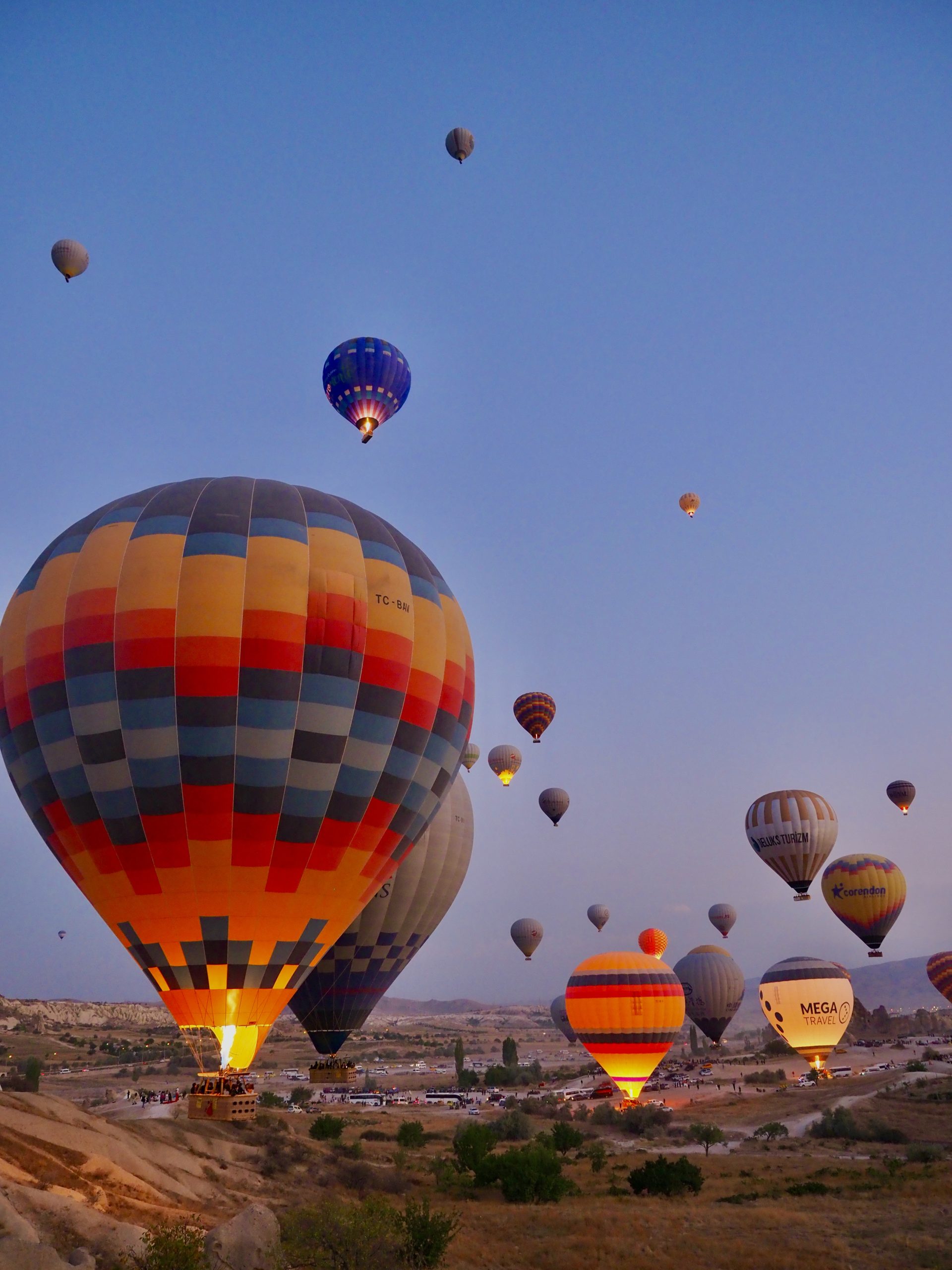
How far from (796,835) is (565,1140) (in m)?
18.8

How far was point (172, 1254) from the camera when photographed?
40.2 feet

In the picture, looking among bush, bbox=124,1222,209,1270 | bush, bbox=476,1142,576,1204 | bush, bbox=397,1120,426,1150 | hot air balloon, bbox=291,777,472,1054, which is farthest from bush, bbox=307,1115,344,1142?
bush, bbox=124,1222,209,1270

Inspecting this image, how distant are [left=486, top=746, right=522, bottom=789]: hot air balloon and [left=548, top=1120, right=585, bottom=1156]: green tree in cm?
2081

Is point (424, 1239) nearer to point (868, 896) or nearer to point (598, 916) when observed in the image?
point (868, 896)

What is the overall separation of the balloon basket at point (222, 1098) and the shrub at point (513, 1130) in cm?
2154

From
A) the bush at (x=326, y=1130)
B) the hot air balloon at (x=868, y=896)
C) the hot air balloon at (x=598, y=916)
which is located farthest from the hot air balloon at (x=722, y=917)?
the bush at (x=326, y=1130)

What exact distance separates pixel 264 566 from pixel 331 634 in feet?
5.95

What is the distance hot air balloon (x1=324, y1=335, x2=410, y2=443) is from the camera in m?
28.9

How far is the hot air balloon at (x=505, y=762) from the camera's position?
5291 centimetres

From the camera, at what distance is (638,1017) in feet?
124

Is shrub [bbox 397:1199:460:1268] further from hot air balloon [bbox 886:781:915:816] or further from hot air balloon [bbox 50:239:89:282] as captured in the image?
hot air balloon [bbox 886:781:915:816]

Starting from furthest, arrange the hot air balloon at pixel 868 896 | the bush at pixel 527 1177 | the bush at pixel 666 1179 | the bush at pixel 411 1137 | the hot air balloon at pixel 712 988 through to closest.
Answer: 1. the hot air balloon at pixel 712 988
2. the hot air balloon at pixel 868 896
3. the bush at pixel 411 1137
4. the bush at pixel 666 1179
5. the bush at pixel 527 1177

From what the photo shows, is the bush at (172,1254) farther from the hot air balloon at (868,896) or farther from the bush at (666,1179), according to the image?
the hot air balloon at (868,896)

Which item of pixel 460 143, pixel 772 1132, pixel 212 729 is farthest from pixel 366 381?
pixel 772 1132
